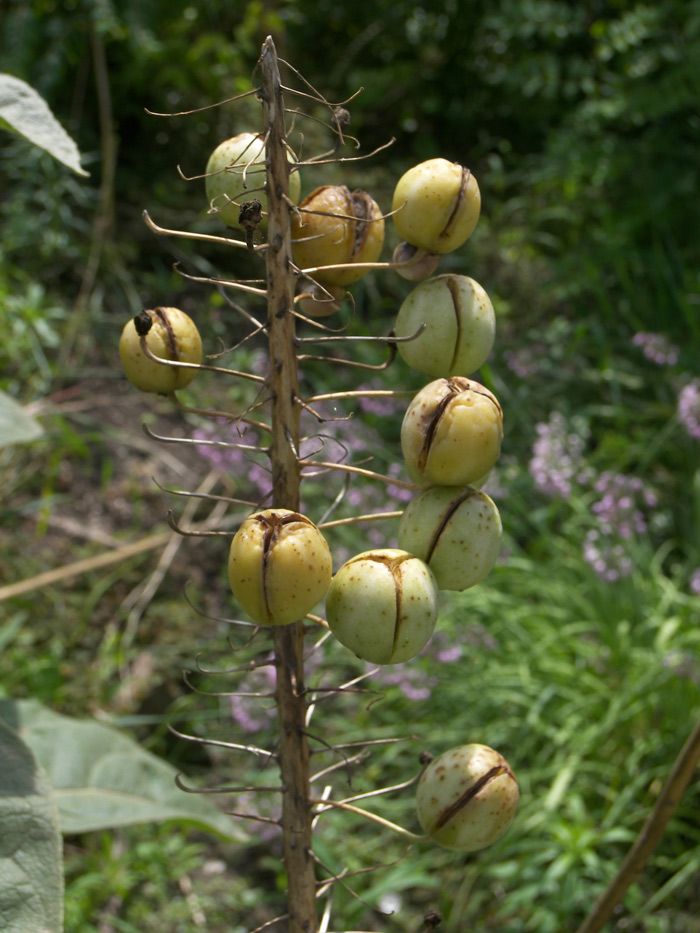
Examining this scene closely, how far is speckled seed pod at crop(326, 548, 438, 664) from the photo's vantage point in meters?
0.67

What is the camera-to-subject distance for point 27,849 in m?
0.80

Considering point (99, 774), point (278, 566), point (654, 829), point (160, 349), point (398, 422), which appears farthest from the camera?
point (398, 422)

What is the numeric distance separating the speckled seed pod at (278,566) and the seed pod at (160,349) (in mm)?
175

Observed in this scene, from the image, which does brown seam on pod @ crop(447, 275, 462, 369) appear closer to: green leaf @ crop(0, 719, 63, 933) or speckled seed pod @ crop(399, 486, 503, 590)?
speckled seed pod @ crop(399, 486, 503, 590)

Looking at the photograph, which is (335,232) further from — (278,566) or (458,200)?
(278,566)

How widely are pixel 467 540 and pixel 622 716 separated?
1.87 m

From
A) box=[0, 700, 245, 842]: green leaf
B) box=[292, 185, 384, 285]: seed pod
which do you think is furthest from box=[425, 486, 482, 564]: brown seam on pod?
box=[0, 700, 245, 842]: green leaf

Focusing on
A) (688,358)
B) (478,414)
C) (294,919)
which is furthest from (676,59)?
(294,919)

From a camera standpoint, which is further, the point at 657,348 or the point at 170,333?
the point at 657,348

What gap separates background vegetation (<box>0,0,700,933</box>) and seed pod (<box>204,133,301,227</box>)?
176cm

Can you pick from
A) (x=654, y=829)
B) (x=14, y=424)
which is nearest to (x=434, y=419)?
(x=654, y=829)

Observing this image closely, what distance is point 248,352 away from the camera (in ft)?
12.5

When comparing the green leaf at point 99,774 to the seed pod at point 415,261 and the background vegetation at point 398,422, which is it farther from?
the seed pod at point 415,261

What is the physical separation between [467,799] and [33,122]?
0.85m
